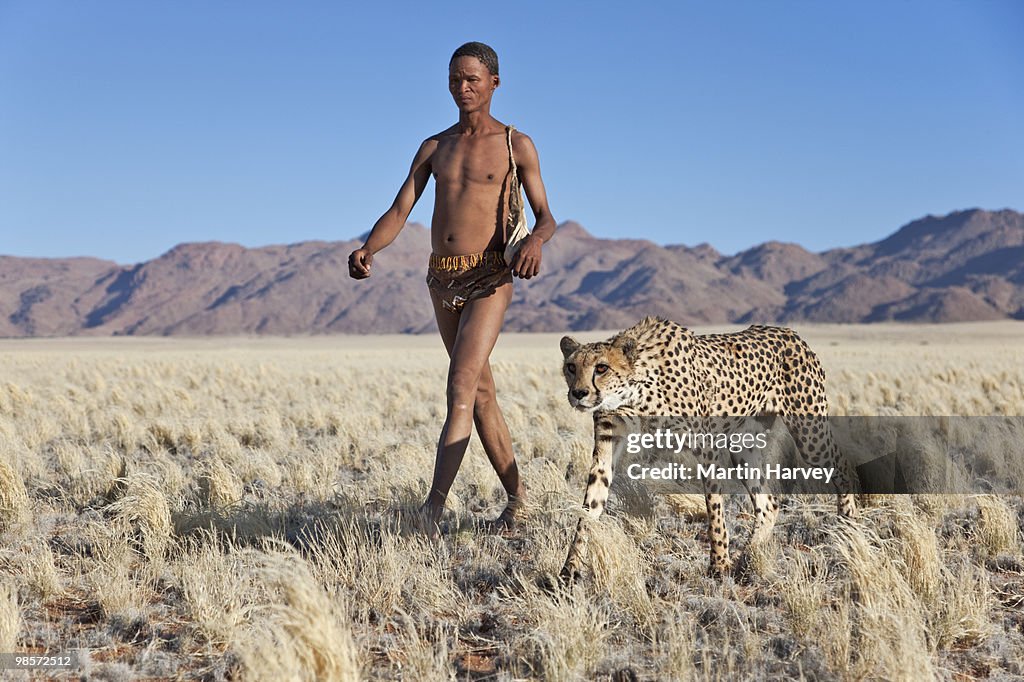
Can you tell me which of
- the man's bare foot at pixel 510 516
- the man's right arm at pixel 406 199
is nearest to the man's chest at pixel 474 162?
the man's right arm at pixel 406 199

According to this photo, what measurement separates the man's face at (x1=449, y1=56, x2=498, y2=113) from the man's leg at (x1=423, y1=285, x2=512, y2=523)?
902 mm

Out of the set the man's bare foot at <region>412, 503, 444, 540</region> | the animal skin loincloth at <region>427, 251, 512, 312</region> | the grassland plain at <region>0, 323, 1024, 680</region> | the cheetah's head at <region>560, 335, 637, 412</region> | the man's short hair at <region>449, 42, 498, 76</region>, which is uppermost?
the man's short hair at <region>449, 42, 498, 76</region>

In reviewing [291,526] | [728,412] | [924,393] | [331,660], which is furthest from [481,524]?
[924,393]

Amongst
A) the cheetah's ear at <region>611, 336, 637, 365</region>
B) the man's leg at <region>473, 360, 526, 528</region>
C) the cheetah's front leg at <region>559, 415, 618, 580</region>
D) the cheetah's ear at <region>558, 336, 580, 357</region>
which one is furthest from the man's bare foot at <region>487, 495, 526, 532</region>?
the cheetah's ear at <region>611, 336, 637, 365</region>

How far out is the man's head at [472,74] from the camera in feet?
13.4

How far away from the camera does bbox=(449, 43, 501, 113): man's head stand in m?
4.08

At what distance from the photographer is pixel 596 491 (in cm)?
372

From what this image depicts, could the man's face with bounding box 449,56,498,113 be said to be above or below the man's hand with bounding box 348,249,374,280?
above

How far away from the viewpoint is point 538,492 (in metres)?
5.42

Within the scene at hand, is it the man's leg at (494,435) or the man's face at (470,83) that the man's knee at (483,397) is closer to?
the man's leg at (494,435)

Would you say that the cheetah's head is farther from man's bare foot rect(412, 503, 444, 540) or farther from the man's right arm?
the man's right arm

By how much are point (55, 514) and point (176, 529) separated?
3.65ft

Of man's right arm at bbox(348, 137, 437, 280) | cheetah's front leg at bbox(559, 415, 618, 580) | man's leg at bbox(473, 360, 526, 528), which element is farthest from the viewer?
man's leg at bbox(473, 360, 526, 528)

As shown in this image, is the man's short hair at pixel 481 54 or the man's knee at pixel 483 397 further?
the man's knee at pixel 483 397
